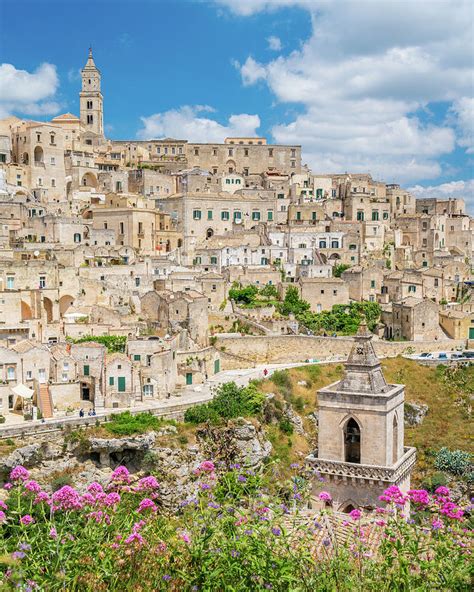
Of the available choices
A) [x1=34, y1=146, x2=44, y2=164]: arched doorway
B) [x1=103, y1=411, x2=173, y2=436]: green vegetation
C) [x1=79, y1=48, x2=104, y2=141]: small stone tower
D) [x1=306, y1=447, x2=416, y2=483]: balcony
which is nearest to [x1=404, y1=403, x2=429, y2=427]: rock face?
[x1=103, y1=411, x2=173, y2=436]: green vegetation

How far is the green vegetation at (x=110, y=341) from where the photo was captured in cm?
3747

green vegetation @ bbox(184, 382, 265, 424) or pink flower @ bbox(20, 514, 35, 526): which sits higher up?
pink flower @ bbox(20, 514, 35, 526)

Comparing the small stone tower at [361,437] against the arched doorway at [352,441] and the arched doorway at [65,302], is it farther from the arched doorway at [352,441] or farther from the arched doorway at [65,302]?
the arched doorway at [65,302]

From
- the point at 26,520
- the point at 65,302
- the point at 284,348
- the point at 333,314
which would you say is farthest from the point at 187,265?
the point at 26,520

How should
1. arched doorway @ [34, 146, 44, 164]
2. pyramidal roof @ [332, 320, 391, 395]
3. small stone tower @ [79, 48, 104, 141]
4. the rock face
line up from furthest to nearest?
small stone tower @ [79, 48, 104, 141], arched doorway @ [34, 146, 44, 164], the rock face, pyramidal roof @ [332, 320, 391, 395]

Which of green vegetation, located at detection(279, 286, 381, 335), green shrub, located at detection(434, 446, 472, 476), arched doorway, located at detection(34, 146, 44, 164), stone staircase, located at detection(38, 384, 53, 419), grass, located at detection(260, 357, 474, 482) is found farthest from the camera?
arched doorway, located at detection(34, 146, 44, 164)

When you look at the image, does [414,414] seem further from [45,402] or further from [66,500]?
[66,500]

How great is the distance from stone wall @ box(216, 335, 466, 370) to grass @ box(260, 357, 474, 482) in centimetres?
173

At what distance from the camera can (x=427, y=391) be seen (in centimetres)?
3978

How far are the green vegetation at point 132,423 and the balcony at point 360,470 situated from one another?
1565 cm

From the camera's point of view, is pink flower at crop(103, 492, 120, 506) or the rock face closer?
pink flower at crop(103, 492, 120, 506)

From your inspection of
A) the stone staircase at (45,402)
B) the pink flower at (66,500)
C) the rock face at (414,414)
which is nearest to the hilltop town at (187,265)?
the stone staircase at (45,402)

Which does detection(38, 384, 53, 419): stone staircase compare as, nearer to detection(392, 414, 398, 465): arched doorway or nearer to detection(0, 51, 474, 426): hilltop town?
detection(0, 51, 474, 426): hilltop town

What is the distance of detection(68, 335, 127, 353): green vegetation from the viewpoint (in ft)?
123
